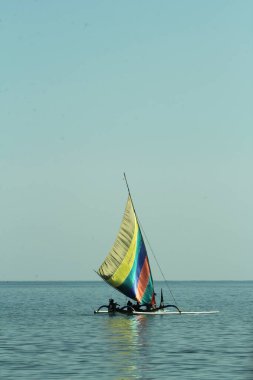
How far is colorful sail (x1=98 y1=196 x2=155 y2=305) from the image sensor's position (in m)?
85.1

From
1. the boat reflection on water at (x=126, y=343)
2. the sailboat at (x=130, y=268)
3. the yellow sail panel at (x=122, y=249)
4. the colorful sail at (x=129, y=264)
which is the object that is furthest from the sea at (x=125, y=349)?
the yellow sail panel at (x=122, y=249)

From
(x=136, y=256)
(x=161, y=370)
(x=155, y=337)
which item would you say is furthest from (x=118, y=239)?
(x=161, y=370)

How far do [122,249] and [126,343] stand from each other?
26762 millimetres

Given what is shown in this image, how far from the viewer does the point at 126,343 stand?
5956 centimetres

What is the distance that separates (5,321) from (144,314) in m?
12.6

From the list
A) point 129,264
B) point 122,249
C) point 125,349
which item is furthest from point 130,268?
point 125,349

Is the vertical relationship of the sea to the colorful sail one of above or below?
below

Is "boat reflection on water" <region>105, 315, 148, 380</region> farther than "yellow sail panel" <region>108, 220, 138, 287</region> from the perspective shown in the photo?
No

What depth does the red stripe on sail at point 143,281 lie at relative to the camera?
87781 mm

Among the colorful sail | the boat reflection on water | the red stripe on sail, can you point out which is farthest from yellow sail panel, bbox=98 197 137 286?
the boat reflection on water

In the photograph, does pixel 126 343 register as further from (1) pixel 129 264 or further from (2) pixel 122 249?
(1) pixel 129 264

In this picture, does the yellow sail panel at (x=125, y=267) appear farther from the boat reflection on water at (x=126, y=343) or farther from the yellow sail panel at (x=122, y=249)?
the boat reflection on water at (x=126, y=343)

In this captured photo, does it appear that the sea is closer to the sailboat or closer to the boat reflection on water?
the boat reflection on water

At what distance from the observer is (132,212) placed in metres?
87.4
